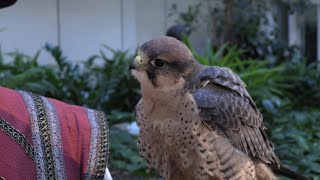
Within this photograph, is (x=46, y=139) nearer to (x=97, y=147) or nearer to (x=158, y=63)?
(x=97, y=147)

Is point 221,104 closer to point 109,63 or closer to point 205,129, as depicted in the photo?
point 205,129

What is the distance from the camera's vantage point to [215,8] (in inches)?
319

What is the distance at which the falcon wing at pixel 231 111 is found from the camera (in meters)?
1.64

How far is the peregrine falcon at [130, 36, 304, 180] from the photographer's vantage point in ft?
4.84

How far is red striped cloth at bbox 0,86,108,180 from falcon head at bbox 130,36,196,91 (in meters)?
0.42

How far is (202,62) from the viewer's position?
495 centimetres

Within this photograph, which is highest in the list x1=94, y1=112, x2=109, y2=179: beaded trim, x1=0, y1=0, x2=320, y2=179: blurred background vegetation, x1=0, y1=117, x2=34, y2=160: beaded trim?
x1=0, y1=117, x2=34, y2=160: beaded trim

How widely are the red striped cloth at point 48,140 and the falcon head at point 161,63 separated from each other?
420 millimetres

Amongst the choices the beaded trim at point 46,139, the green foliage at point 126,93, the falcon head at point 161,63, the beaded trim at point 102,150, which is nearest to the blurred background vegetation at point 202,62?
the green foliage at point 126,93

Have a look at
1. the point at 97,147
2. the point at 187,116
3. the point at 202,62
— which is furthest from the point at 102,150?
the point at 202,62

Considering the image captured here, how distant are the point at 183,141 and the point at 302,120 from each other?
3783mm

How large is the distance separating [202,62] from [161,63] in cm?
351

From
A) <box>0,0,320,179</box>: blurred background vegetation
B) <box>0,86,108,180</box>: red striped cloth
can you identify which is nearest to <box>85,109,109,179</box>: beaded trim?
<box>0,86,108,180</box>: red striped cloth

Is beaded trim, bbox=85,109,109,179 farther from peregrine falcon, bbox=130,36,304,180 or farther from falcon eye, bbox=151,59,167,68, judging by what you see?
falcon eye, bbox=151,59,167,68
